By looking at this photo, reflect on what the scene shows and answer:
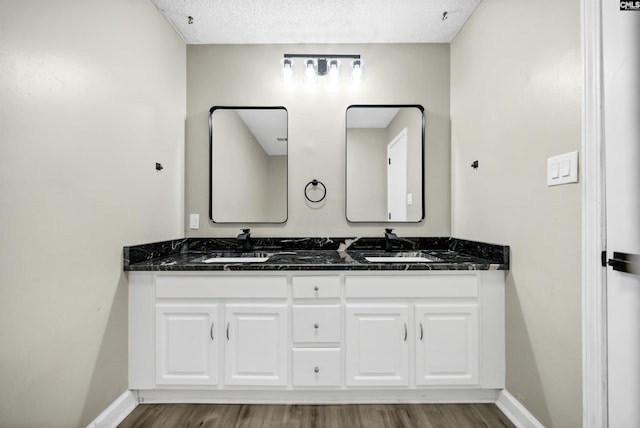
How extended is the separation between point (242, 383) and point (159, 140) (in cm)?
156

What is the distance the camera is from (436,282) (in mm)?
1715

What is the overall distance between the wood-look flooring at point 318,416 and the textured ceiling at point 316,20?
7.82 feet

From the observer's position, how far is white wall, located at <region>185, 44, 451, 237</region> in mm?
2311

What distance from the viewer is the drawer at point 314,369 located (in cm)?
169

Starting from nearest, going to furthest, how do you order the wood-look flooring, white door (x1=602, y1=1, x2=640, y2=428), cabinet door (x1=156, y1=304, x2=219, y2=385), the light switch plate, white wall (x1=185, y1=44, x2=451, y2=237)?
1. white door (x1=602, y1=1, x2=640, y2=428)
2. the light switch plate
3. the wood-look flooring
4. cabinet door (x1=156, y1=304, x2=219, y2=385)
5. white wall (x1=185, y1=44, x2=451, y2=237)

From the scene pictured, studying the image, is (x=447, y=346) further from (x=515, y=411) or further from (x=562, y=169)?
(x=562, y=169)

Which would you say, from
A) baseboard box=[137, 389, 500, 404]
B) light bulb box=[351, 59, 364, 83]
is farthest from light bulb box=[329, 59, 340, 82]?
baseboard box=[137, 389, 500, 404]

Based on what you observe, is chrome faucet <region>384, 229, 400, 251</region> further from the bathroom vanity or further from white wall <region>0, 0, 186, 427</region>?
white wall <region>0, 0, 186, 427</region>

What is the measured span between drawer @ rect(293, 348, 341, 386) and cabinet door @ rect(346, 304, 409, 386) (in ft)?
0.26

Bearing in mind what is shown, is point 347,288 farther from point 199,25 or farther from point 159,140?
point 199,25

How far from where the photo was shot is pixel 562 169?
1.26 metres

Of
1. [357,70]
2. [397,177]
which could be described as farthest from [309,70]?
[397,177]

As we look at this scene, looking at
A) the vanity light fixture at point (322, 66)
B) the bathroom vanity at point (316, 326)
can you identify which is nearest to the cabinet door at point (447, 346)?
the bathroom vanity at point (316, 326)

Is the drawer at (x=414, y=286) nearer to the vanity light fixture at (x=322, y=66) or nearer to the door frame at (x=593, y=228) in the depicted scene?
the door frame at (x=593, y=228)
